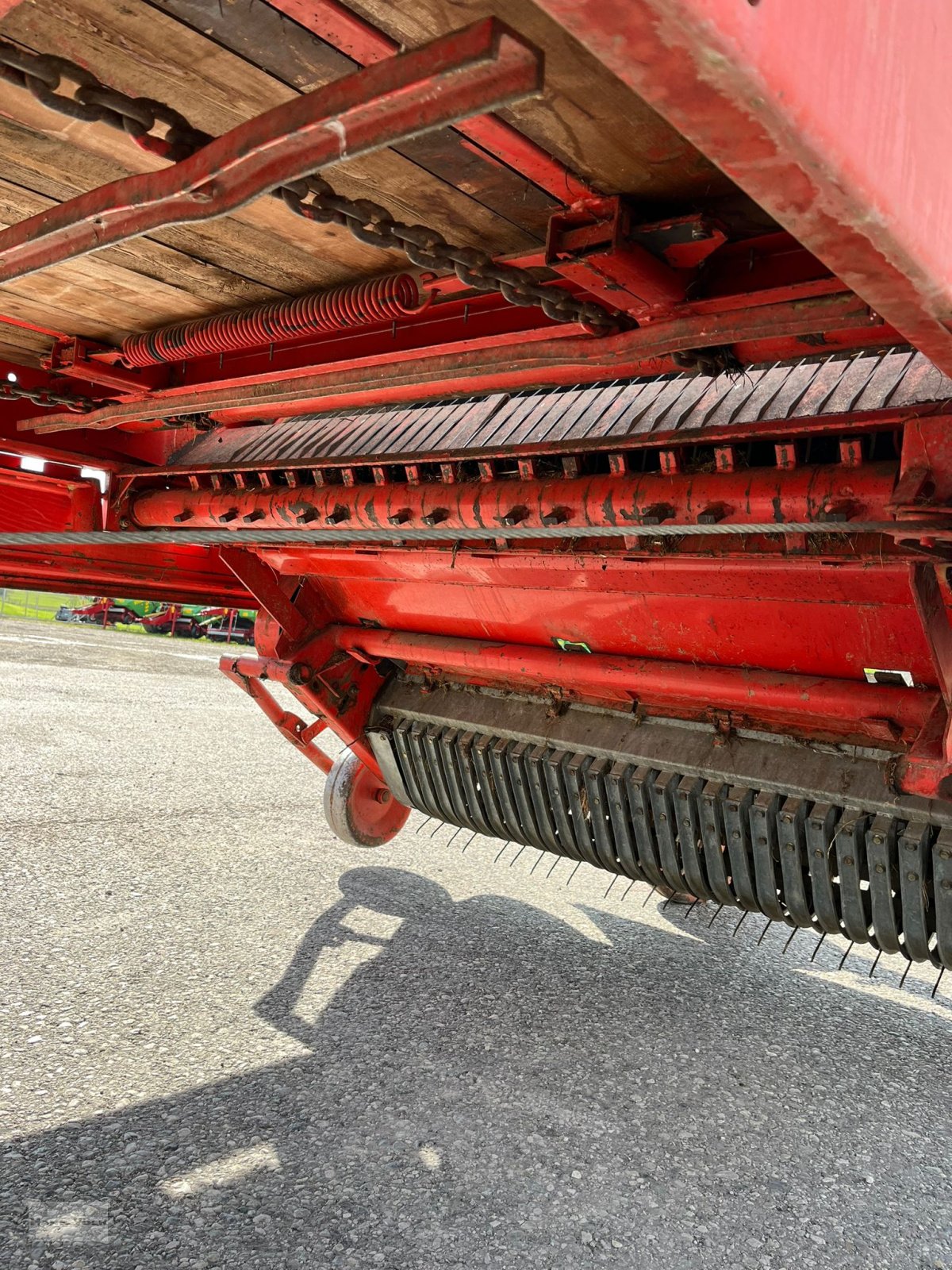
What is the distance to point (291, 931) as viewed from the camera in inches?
159

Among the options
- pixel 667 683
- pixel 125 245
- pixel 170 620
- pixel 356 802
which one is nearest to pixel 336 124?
pixel 125 245

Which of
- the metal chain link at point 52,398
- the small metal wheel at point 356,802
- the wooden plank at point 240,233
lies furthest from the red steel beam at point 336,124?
the small metal wheel at point 356,802

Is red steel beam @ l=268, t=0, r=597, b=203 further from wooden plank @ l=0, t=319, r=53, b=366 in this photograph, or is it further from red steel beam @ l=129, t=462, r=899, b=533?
wooden plank @ l=0, t=319, r=53, b=366

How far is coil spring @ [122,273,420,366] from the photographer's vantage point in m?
1.91

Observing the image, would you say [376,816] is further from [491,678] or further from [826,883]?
[826,883]

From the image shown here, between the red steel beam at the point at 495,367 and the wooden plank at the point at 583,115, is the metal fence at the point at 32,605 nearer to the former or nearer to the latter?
the red steel beam at the point at 495,367

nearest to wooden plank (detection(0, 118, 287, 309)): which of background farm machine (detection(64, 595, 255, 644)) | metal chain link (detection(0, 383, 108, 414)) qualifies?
metal chain link (detection(0, 383, 108, 414))

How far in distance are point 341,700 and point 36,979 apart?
5.12 ft

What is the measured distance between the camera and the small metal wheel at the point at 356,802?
14.9 feet

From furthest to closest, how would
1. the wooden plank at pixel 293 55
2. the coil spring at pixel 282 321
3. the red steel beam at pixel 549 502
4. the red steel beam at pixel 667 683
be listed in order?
1. the red steel beam at pixel 667 683
2. the red steel beam at pixel 549 502
3. the coil spring at pixel 282 321
4. the wooden plank at pixel 293 55

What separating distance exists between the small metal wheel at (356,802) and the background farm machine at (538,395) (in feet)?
0.06

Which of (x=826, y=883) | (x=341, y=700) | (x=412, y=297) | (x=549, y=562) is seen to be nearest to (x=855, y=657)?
(x=826, y=883)

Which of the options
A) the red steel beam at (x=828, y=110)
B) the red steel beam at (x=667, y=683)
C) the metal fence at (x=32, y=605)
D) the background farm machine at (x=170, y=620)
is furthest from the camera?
the metal fence at (x=32, y=605)

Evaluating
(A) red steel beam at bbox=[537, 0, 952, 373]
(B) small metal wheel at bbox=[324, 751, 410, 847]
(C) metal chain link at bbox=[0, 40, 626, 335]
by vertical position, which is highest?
(C) metal chain link at bbox=[0, 40, 626, 335]
